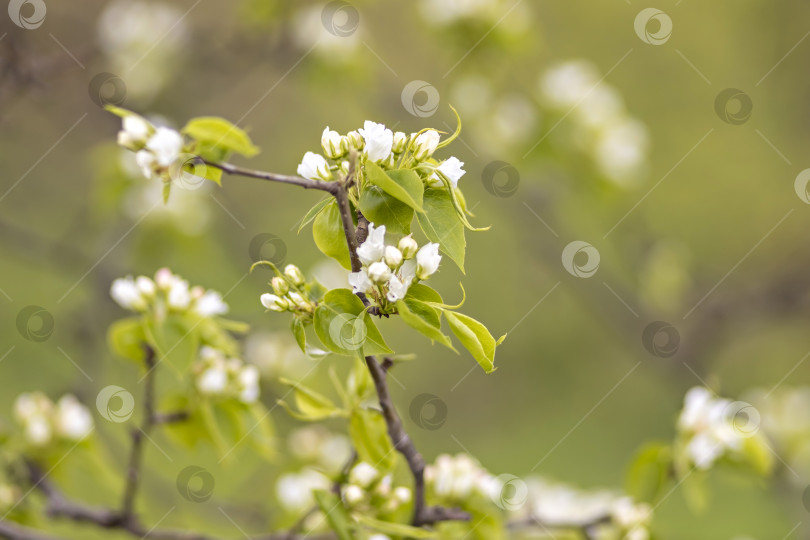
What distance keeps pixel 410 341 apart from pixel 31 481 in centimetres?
165

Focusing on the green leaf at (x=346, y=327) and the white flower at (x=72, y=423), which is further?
the white flower at (x=72, y=423)

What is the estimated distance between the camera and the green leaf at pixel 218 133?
61 cm

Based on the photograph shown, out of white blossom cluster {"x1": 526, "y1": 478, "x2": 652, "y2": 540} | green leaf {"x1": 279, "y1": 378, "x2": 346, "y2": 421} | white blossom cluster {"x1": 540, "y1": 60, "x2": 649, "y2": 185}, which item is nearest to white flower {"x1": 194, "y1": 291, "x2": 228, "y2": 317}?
green leaf {"x1": 279, "y1": 378, "x2": 346, "y2": 421}

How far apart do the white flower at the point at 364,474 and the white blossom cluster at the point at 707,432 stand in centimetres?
41

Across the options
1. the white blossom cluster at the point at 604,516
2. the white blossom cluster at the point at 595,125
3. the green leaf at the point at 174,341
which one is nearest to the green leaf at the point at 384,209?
the green leaf at the point at 174,341

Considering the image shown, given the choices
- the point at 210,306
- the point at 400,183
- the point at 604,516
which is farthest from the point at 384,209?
the point at 604,516

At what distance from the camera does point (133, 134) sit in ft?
2.02

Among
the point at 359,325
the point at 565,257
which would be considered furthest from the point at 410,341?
the point at 359,325

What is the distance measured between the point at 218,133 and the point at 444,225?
0.24 meters

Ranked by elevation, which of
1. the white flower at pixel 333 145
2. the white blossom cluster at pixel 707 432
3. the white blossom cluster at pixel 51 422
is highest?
the white blossom cluster at pixel 707 432

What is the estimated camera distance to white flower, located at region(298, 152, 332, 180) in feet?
1.72

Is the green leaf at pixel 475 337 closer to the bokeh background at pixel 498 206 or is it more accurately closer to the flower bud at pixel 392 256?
the flower bud at pixel 392 256

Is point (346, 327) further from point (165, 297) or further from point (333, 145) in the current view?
point (165, 297)

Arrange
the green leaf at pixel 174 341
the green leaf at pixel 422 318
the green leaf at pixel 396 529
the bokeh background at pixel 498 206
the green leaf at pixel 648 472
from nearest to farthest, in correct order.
A: 1. the green leaf at pixel 422 318
2. the green leaf at pixel 396 529
3. the green leaf at pixel 174 341
4. the green leaf at pixel 648 472
5. the bokeh background at pixel 498 206
